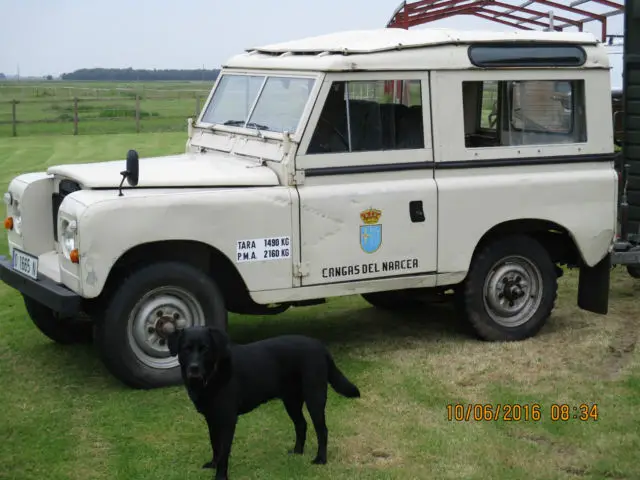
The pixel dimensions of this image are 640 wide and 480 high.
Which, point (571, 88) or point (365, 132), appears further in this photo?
point (571, 88)

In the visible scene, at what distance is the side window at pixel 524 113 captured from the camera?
27.0ft

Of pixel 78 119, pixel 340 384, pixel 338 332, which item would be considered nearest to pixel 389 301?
pixel 338 332

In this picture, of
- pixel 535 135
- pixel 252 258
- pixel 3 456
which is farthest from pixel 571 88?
pixel 3 456

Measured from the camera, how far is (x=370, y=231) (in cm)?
762

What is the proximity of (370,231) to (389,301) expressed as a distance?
1750 millimetres

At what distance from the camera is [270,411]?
668 centimetres

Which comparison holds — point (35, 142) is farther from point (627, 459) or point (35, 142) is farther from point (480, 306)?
point (627, 459)

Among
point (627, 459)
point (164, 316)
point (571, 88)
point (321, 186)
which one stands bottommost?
point (627, 459)

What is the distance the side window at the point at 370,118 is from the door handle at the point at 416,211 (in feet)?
1.31

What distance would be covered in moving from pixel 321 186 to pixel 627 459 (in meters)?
2.71

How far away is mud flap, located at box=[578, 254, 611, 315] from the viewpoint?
863 cm

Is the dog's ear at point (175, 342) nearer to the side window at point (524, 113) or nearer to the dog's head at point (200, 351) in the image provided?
the dog's head at point (200, 351)

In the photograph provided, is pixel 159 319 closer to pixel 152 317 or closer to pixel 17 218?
pixel 152 317
